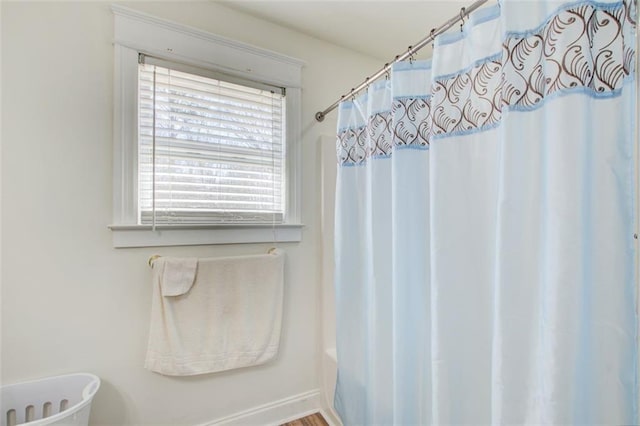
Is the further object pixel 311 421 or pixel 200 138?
pixel 311 421

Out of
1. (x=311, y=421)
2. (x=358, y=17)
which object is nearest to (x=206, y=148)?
(x=358, y=17)

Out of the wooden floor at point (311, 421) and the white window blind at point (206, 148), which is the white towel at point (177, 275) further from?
the wooden floor at point (311, 421)

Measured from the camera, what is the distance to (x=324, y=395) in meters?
1.70

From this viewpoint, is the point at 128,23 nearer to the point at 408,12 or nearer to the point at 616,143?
the point at 408,12

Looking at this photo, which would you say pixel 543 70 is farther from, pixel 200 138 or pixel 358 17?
pixel 200 138

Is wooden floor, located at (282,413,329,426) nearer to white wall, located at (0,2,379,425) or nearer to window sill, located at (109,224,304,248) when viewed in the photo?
white wall, located at (0,2,379,425)

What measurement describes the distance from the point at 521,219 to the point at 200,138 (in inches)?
53.4

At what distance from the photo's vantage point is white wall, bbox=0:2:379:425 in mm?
1104

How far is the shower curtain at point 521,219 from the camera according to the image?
549 millimetres

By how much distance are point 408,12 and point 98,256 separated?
1.90 meters

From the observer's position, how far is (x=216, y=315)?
1.41m

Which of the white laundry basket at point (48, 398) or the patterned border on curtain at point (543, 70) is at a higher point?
the patterned border on curtain at point (543, 70)

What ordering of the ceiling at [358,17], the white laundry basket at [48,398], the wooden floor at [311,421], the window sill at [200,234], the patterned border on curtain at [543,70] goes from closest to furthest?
1. the patterned border on curtain at [543,70]
2. the white laundry basket at [48,398]
3. the window sill at [200,234]
4. the ceiling at [358,17]
5. the wooden floor at [311,421]

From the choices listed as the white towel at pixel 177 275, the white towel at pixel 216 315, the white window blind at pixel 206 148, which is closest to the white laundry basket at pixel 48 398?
the white towel at pixel 216 315
